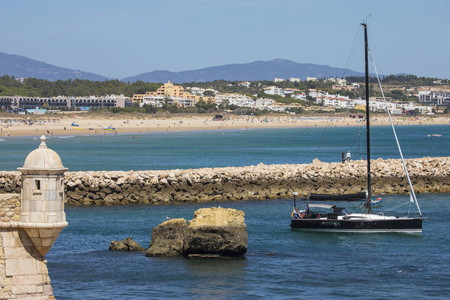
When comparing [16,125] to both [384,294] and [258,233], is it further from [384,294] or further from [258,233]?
[384,294]

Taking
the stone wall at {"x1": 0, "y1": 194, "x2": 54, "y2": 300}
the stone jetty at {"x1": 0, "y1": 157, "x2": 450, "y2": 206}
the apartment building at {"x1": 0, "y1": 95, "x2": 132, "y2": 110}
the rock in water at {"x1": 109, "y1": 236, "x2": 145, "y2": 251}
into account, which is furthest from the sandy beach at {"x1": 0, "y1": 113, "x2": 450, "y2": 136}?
the stone wall at {"x1": 0, "y1": 194, "x2": 54, "y2": 300}

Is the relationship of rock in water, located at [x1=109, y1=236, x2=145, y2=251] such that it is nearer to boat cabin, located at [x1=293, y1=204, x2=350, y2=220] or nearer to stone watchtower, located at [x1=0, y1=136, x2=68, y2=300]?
boat cabin, located at [x1=293, y1=204, x2=350, y2=220]

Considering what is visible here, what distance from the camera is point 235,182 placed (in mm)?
33312

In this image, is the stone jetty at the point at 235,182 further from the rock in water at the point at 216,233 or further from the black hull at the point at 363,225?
the rock in water at the point at 216,233

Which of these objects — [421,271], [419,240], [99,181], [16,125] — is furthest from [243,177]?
[16,125]

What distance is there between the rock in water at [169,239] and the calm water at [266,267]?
14.8 inches

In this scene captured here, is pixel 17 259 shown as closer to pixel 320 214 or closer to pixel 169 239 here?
pixel 169 239

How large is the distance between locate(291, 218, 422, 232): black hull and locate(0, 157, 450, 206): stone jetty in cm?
734

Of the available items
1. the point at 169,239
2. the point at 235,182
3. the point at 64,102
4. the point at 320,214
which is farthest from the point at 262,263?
the point at 64,102

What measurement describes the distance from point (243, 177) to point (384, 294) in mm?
16824

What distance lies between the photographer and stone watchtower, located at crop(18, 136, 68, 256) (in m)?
10.9

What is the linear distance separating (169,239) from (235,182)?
43.6ft

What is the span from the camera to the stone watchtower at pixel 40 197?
35.8 feet

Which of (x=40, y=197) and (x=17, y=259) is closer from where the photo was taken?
(x=40, y=197)
